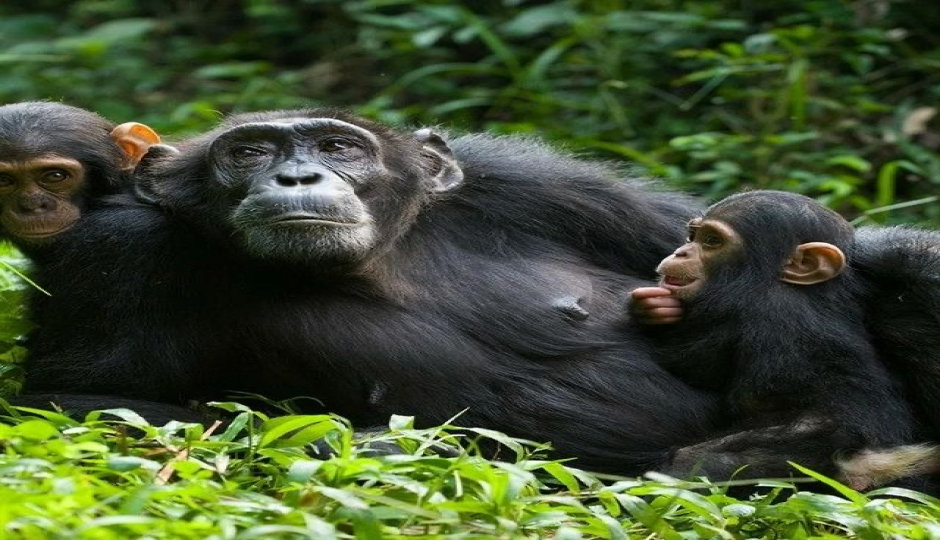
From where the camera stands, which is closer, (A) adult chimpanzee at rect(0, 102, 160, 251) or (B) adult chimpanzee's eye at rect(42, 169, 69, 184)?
(A) adult chimpanzee at rect(0, 102, 160, 251)

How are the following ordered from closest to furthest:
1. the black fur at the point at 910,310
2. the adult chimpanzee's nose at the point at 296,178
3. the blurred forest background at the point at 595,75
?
1. the adult chimpanzee's nose at the point at 296,178
2. the black fur at the point at 910,310
3. the blurred forest background at the point at 595,75

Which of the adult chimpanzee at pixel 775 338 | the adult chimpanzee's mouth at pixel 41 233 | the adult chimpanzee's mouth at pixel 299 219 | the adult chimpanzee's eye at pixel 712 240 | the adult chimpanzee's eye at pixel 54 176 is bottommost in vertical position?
the adult chimpanzee at pixel 775 338

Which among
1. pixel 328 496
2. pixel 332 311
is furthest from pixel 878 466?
pixel 328 496

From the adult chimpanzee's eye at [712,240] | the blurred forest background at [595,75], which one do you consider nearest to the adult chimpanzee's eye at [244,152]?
the adult chimpanzee's eye at [712,240]

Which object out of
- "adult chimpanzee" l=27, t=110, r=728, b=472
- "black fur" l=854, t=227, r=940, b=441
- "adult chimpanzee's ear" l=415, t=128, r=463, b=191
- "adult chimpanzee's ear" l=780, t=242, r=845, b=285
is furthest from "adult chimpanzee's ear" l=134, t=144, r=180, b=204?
"black fur" l=854, t=227, r=940, b=441

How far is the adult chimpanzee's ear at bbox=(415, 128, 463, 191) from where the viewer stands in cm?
662

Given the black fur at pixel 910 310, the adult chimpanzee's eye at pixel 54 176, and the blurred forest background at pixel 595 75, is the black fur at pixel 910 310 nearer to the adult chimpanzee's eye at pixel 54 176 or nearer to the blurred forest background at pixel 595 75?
the blurred forest background at pixel 595 75

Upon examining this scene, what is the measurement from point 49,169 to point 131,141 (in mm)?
518

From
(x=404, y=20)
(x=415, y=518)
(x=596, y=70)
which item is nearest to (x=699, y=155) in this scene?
(x=596, y=70)

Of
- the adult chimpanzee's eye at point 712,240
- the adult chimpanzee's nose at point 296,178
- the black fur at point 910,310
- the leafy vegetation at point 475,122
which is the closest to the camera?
the leafy vegetation at point 475,122

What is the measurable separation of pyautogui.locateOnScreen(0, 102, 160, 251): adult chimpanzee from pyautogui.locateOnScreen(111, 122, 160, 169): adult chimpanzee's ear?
13 millimetres

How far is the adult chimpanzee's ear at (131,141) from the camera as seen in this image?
6793mm

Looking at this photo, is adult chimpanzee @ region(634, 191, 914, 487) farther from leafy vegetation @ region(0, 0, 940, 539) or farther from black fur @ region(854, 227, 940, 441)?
leafy vegetation @ region(0, 0, 940, 539)

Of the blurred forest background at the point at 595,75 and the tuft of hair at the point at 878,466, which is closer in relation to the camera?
the tuft of hair at the point at 878,466
